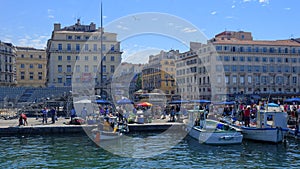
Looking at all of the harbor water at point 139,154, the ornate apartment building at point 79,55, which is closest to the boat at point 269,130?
the harbor water at point 139,154

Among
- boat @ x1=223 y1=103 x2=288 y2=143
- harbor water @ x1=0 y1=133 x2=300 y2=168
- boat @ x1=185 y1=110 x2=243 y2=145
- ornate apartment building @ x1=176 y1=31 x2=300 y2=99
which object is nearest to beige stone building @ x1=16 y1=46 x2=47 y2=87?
ornate apartment building @ x1=176 y1=31 x2=300 y2=99

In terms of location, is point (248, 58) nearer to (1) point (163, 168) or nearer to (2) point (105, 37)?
(2) point (105, 37)

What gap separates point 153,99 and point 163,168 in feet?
94.3

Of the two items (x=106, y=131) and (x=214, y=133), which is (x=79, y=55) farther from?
(x=214, y=133)

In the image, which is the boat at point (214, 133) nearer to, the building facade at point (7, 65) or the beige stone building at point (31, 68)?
the building facade at point (7, 65)

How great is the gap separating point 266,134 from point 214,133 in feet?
13.5

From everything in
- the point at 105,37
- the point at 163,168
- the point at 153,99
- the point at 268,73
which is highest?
the point at 105,37

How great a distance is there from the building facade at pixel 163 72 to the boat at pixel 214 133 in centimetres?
6427

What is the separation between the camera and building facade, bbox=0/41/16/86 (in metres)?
97.2

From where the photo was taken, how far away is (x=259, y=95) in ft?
296

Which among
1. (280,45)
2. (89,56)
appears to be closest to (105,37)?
(89,56)

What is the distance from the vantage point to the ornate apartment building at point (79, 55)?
79.5 meters

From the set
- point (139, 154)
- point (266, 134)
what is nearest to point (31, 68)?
point (266, 134)

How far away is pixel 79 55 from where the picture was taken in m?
80.7
